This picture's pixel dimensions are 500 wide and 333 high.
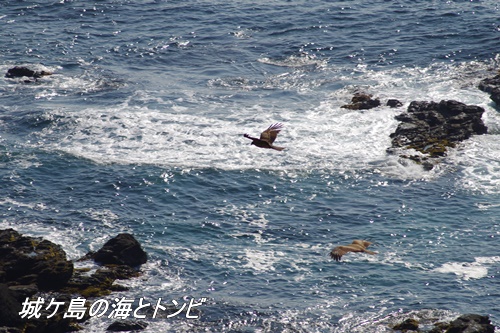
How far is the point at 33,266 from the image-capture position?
1223 inches

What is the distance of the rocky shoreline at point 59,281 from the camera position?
28.2 metres

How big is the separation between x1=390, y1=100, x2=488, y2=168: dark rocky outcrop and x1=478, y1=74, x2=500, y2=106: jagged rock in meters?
3.94

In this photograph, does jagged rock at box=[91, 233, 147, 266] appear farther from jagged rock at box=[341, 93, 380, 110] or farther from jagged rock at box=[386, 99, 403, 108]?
jagged rock at box=[386, 99, 403, 108]

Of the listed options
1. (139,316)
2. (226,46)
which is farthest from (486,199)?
(226,46)

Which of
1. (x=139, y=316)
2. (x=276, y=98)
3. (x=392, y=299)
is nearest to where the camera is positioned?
(x=139, y=316)

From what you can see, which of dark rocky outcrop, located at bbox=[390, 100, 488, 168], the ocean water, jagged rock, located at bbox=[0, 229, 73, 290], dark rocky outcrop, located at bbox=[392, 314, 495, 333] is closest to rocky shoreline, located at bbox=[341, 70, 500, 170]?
dark rocky outcrop, located at bbox=[390, 100, 488, 168]

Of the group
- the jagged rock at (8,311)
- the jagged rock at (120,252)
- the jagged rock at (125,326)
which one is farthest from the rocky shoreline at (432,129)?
the jagged rock at (8,311)

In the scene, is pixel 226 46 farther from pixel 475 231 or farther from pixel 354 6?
pixel 475 231

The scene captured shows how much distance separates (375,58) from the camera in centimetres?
6006

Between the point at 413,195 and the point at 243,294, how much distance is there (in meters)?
11.8

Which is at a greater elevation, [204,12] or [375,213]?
[204,12]

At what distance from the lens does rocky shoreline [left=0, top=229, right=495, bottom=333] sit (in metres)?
28.2

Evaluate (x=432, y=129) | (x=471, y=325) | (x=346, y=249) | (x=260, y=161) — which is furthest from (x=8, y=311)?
(x=432, y=129)

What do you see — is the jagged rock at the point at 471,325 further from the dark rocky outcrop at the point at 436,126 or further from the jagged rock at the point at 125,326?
the dark rocky outcrop at the point at 436,126
